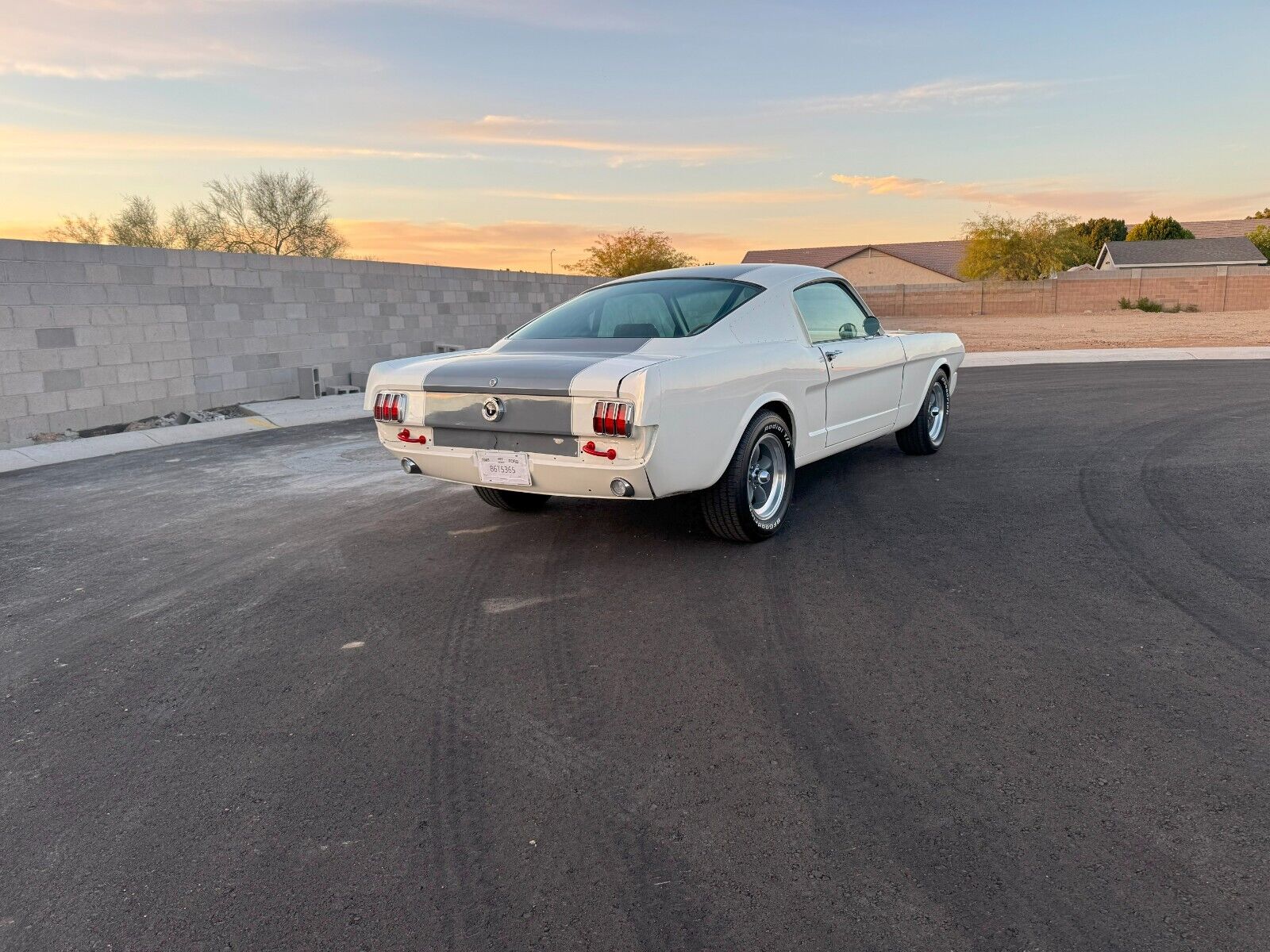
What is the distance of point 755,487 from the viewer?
5.68 metres

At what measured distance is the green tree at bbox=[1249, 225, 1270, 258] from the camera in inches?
3366

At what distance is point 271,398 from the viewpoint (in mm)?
14391

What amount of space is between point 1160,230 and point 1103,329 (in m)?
72.3

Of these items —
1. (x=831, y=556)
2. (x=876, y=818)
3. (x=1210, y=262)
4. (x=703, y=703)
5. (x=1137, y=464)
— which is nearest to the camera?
(x=876, y=818)

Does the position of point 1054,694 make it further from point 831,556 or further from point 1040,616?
point 831,556

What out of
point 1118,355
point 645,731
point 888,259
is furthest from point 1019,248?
point 645,731

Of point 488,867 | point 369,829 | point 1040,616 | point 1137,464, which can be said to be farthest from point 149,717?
point 1137,464

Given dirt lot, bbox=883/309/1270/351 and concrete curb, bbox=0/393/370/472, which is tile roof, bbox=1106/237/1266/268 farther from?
concrete curb, bbox=0/393/370/472

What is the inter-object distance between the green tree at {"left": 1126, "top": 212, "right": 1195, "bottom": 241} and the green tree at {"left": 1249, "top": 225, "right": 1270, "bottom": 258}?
19.1ft

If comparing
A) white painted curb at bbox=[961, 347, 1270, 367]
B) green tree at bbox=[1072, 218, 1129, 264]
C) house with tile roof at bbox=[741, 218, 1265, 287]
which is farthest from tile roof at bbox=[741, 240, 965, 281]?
white painted curb at bbox=[961, 347, 1270, 367]

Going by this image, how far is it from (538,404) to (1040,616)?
260cm

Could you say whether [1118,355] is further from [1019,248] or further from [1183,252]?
[1183,252]

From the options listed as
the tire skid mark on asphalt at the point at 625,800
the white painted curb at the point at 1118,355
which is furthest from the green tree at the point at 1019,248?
the tire skid mark on asphalt at the point at 625,800

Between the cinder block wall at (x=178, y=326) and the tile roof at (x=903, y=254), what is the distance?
196 feet
